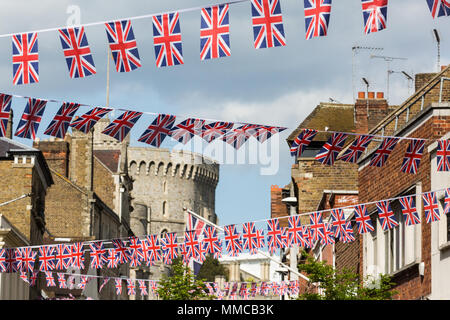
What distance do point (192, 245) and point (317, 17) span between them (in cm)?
912

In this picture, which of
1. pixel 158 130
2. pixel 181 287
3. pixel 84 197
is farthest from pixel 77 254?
pixel 84 197

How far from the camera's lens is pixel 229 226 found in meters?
22.9

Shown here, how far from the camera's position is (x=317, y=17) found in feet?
52.0

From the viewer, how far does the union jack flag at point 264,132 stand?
17500 millimetres

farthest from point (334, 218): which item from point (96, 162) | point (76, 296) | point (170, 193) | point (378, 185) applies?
point (170, 193)

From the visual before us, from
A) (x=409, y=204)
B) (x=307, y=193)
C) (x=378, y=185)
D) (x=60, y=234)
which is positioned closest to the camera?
(x=409, y=204)

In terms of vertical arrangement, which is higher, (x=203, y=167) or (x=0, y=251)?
(x=203, y=167)

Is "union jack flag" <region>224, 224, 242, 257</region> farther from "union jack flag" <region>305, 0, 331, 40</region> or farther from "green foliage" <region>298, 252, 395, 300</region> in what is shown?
"union jack flag" <region>305, 0, 331, 40</region>

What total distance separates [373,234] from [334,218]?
2498mm

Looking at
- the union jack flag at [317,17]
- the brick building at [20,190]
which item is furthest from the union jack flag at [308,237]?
the brick building at [20,190]

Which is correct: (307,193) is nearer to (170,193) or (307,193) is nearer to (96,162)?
(96,162)

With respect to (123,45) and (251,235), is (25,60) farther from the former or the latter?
(251,235)

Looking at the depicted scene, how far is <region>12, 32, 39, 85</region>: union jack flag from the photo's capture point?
16750mm

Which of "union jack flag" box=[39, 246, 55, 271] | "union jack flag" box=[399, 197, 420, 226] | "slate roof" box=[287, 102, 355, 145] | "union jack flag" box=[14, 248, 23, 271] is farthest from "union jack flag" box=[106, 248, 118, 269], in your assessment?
"slate roof" box=[287, 102, 355, 145]
